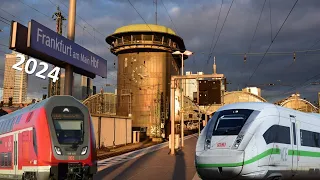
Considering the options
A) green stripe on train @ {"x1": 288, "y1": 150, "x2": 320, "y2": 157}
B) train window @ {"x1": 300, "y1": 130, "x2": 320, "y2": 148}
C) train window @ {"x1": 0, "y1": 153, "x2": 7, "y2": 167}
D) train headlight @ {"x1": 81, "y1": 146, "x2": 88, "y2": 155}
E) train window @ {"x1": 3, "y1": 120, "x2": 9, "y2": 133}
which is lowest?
train window @ {"x1": 0, "y1": 153, "x2": 7, "y2": 167}

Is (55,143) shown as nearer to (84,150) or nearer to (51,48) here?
(84,150)

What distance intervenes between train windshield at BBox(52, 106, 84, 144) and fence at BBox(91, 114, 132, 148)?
21812mm

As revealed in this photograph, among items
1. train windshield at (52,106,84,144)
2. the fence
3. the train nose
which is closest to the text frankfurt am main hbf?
train windshield at (52,106,84,144)

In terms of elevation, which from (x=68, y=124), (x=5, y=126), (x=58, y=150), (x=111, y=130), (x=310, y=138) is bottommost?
(x=111, y=130)

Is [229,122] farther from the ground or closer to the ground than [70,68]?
closer to the ground

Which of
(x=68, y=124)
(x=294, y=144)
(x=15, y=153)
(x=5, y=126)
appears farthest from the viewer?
(x=5, y=126)

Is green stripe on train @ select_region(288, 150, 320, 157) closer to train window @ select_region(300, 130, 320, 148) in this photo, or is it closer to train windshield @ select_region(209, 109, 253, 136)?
train window @ select_region(300, 130, 320, 148)

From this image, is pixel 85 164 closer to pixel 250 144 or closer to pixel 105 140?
pixel 250 144

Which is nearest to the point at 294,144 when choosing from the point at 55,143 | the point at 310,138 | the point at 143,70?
the point at 310,138

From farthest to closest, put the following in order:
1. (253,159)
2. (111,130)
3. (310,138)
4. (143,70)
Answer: (143,70) < (111,130) < (310,138) < (253,159)

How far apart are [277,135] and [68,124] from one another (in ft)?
25.8

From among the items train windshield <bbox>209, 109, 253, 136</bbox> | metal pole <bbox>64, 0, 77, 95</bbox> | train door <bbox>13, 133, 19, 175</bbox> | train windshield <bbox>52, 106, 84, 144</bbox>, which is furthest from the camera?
Result: metal pole <bbox>64, 0, 77, 95</bbox>

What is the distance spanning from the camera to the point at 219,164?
480 inches

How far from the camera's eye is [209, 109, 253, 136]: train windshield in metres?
12.9
